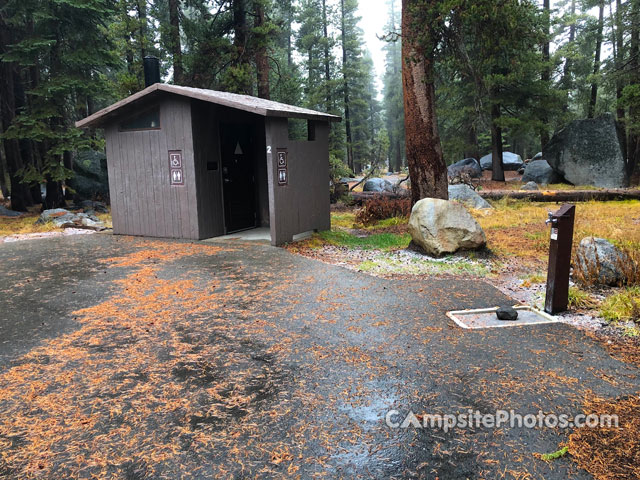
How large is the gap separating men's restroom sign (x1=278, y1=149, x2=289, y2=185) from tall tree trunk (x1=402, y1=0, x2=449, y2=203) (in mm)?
2492

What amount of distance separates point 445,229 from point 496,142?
A: 14.5 metres

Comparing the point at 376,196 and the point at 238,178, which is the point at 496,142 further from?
the point at 238,178

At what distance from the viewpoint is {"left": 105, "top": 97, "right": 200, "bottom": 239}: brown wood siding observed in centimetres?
992

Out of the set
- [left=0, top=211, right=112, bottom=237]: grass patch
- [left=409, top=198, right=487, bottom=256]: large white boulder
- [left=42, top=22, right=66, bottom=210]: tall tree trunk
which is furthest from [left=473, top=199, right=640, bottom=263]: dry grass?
[left=42, top=22, right=66, bottom=210]: tall tree trunk

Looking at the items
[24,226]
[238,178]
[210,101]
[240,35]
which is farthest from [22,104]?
[210,101]

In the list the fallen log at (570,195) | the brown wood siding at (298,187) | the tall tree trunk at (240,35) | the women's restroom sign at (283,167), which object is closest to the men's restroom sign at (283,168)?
the women's restroom sign at (283,167)

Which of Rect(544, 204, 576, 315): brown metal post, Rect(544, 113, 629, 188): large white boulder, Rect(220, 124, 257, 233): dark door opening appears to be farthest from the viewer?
Rect(544, 113, 629, 188): large white boulder

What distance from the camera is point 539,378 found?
3.64 metres

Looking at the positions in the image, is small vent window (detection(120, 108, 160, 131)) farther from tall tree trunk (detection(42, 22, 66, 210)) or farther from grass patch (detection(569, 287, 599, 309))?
grass patch (detection(569, 287, 599, 309))

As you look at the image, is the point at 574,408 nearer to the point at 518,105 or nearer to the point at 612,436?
the point at 612,436

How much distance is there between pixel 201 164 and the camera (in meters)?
10.1

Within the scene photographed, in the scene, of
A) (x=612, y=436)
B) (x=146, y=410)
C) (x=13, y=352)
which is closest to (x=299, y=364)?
(x=146, y=410)

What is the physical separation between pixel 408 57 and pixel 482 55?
1336 mm

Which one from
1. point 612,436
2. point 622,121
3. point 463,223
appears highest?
point 622,121
